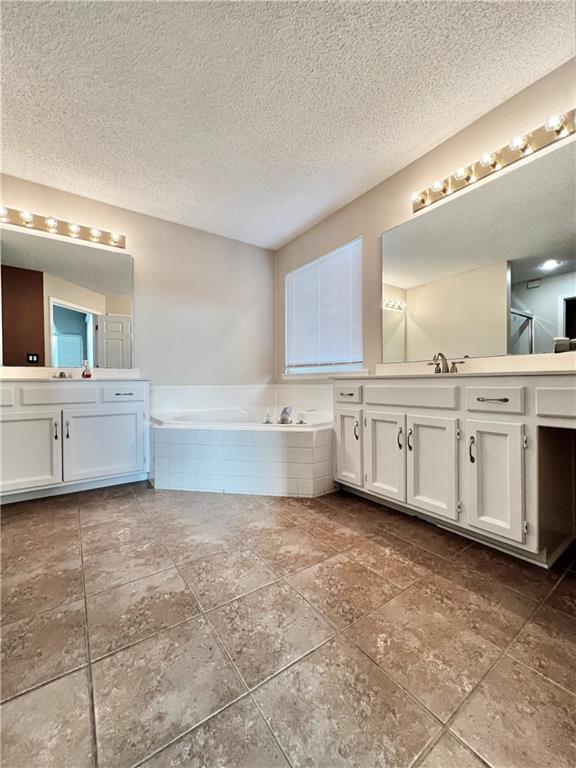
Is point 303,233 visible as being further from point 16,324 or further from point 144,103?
point 16,324

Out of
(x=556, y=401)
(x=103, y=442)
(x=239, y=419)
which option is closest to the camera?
(x=556, y=401)

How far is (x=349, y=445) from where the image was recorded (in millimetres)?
2295

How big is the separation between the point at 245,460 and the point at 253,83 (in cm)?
232

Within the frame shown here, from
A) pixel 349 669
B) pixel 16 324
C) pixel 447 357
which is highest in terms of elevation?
pixel 16 324

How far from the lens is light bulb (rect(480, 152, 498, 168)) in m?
1.85

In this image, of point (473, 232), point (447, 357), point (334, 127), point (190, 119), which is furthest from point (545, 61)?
point (190, 119)

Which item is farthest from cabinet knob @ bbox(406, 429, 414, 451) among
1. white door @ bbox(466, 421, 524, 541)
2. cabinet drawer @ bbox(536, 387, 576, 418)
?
cabinet drawer @ bbox(536, 387, 576, 418)

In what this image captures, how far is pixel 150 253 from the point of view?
3.06 metres

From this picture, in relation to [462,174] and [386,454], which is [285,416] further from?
[462,174]

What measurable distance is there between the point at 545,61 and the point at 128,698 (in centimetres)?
309

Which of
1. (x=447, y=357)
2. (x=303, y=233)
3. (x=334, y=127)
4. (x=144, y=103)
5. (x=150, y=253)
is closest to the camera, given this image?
(x=144, y=103)

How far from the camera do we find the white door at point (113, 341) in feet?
9.18

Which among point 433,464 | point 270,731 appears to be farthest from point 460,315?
point 270,731

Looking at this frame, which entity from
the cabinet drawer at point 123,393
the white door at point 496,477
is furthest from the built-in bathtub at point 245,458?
the white door at point 496,477
